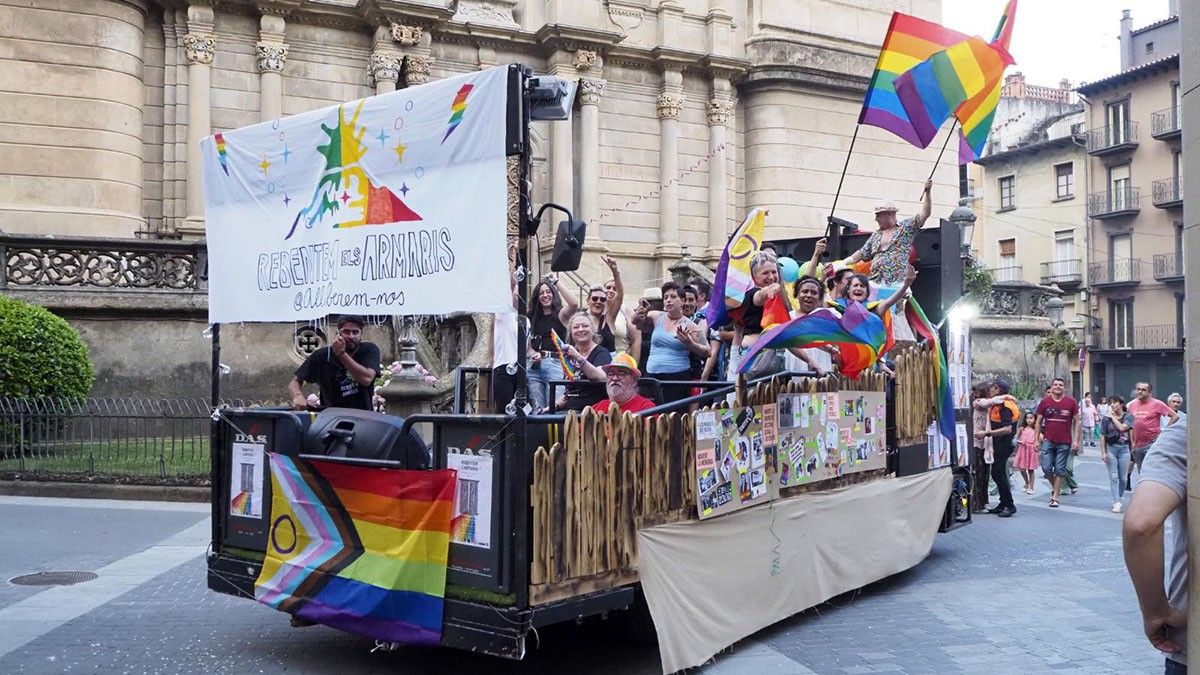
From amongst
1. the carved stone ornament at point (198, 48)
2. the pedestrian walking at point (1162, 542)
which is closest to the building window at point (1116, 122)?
the carved stone ornament at point (198, 48)

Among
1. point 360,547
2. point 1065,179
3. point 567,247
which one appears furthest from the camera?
point 1065,179

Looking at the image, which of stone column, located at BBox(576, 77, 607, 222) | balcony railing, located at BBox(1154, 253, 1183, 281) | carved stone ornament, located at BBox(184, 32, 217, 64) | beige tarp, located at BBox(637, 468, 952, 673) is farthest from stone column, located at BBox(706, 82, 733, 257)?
balcony railing, located at BBox(1154, 253, 1183, 281)

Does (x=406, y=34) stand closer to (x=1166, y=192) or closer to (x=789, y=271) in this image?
(x=789, y=271)

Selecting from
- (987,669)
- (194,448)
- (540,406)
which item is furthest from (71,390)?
→ (987,669)

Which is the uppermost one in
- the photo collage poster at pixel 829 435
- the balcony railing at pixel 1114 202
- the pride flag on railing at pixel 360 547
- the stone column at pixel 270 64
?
the balcony railing at pixel 1114 202

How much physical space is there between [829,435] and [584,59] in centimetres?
1771

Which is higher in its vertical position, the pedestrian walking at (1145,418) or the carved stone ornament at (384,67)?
the carved stone ornament at (384,67)

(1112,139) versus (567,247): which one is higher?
(1112,139)

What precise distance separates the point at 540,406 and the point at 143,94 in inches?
607

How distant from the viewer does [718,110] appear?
26.7 metres

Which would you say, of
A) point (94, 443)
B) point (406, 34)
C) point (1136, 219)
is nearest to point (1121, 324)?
point (1136, 219)

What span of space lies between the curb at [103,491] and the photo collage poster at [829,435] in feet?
26.6

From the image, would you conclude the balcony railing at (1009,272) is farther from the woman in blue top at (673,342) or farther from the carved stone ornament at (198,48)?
the woman in blue top at (673,342)

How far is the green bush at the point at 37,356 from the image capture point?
13438mm
